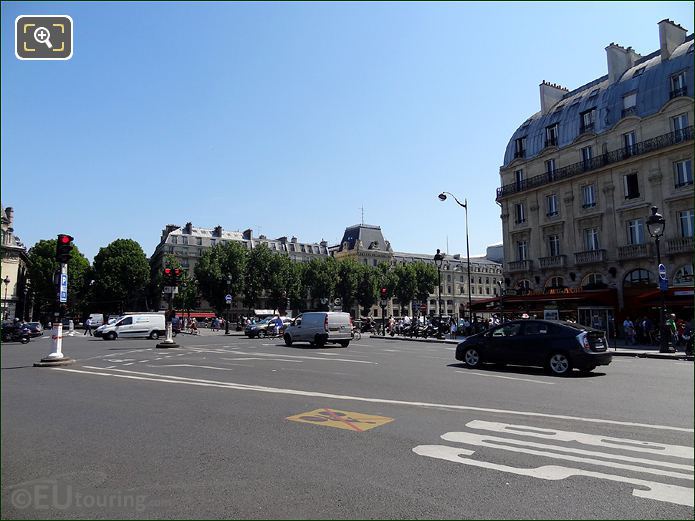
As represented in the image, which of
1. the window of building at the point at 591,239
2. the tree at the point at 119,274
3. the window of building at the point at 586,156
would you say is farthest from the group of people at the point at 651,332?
the tree at the point at 119,274

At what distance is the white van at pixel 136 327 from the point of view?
36.8m

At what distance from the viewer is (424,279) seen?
100375 millimetres

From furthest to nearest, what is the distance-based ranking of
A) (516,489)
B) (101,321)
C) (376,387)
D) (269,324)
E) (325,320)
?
(101,321), (269,324), (325,320), (376,387), (516,489)

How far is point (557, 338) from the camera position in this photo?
1359 centimetres

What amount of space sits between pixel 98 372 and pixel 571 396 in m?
12.5

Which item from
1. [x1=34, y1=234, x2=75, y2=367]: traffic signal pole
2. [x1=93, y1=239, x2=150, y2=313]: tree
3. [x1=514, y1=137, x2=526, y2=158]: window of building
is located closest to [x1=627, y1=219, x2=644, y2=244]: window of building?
[x1=514, y1=137, x2=526, y2=158]: window of building

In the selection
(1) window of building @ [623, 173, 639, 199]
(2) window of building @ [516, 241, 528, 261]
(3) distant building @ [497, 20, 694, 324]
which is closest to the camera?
(3) distant building @ [497, 20, 694, 324]

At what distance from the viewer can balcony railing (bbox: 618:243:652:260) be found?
33594 millimetres

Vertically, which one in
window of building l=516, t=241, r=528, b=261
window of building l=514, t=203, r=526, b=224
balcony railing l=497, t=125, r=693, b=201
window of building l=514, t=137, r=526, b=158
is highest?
window of building l=514, t=137, r=526, b=158

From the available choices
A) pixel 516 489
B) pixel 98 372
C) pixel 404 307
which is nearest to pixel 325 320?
pixel 98 372

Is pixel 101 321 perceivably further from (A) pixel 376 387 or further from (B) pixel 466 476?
(B) pixel 466 476

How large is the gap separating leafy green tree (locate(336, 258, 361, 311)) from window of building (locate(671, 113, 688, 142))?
62638mm

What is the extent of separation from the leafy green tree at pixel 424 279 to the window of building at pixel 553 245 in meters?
57.7

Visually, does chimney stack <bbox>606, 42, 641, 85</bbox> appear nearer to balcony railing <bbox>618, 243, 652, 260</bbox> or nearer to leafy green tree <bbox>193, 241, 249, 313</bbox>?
balcony railing <bbox>618, 243, 652, 260</bbox>
